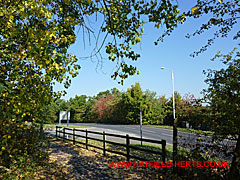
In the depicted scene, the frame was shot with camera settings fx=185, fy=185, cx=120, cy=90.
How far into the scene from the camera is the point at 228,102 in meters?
3.61

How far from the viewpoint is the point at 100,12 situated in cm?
→ 471

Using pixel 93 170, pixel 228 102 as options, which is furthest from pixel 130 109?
pixel 228 102

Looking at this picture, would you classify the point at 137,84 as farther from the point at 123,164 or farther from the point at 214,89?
the point at 214,89

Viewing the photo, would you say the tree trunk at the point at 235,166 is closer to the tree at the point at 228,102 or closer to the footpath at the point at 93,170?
the tree at the point at 228,102

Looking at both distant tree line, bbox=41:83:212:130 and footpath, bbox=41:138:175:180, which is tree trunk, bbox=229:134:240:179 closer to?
footpath, bbox=41:138:175:180

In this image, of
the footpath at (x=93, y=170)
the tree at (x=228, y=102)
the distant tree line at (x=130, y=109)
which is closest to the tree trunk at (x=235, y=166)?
the tree at (x=228, y=102)

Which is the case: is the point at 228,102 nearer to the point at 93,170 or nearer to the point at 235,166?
the point at 235,166

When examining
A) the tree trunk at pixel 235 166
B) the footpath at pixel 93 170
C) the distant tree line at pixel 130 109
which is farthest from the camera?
the distant tree line at pixel 130 109

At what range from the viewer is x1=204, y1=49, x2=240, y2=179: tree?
11.5 feet

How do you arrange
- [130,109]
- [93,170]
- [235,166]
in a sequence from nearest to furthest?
[235,166], [93,170], [130,109]

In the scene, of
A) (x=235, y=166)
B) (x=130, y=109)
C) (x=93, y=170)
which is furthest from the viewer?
(x=130, y=109)

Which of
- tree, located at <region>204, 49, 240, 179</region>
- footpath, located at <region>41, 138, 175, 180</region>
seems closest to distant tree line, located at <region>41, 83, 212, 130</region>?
footpath, located at <region>41, 138, 175, 180</region>

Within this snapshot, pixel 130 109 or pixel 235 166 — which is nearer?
pixel 235 166

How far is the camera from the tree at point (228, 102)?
350 cm
